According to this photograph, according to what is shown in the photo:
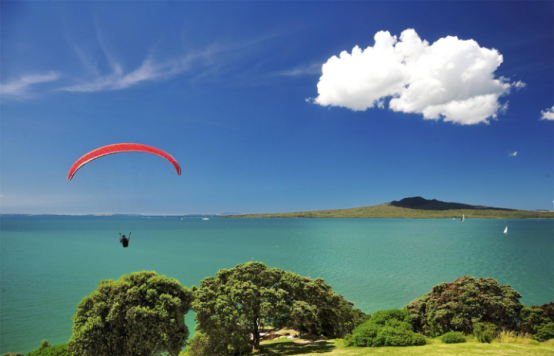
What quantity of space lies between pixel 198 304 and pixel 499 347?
16298mm

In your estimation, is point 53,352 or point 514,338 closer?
point 514,338

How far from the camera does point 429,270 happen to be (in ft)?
158

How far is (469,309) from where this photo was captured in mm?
17172

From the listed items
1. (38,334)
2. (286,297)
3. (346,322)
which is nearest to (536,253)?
(346,322)

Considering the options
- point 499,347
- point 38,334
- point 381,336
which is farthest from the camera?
point 38,334

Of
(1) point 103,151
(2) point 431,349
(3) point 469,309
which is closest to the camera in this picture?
(2) point 431,349

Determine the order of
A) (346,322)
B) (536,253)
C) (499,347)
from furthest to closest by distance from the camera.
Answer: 1. (536,253)
2. (346,322)
3. (499,347)

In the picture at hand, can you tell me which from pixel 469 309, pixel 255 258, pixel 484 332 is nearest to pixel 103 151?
pixel 484 332

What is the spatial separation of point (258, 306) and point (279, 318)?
6.59ft

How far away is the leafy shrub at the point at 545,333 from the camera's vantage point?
14867mm

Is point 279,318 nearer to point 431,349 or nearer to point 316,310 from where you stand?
point 316,310

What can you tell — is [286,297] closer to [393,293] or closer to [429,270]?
[393,293]

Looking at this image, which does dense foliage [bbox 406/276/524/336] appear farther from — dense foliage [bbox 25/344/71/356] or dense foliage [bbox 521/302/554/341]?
dense foliage [bbox 25/344/71/356]

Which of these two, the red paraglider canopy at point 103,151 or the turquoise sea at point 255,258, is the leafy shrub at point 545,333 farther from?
the red paraglider canopy at point 103,151
